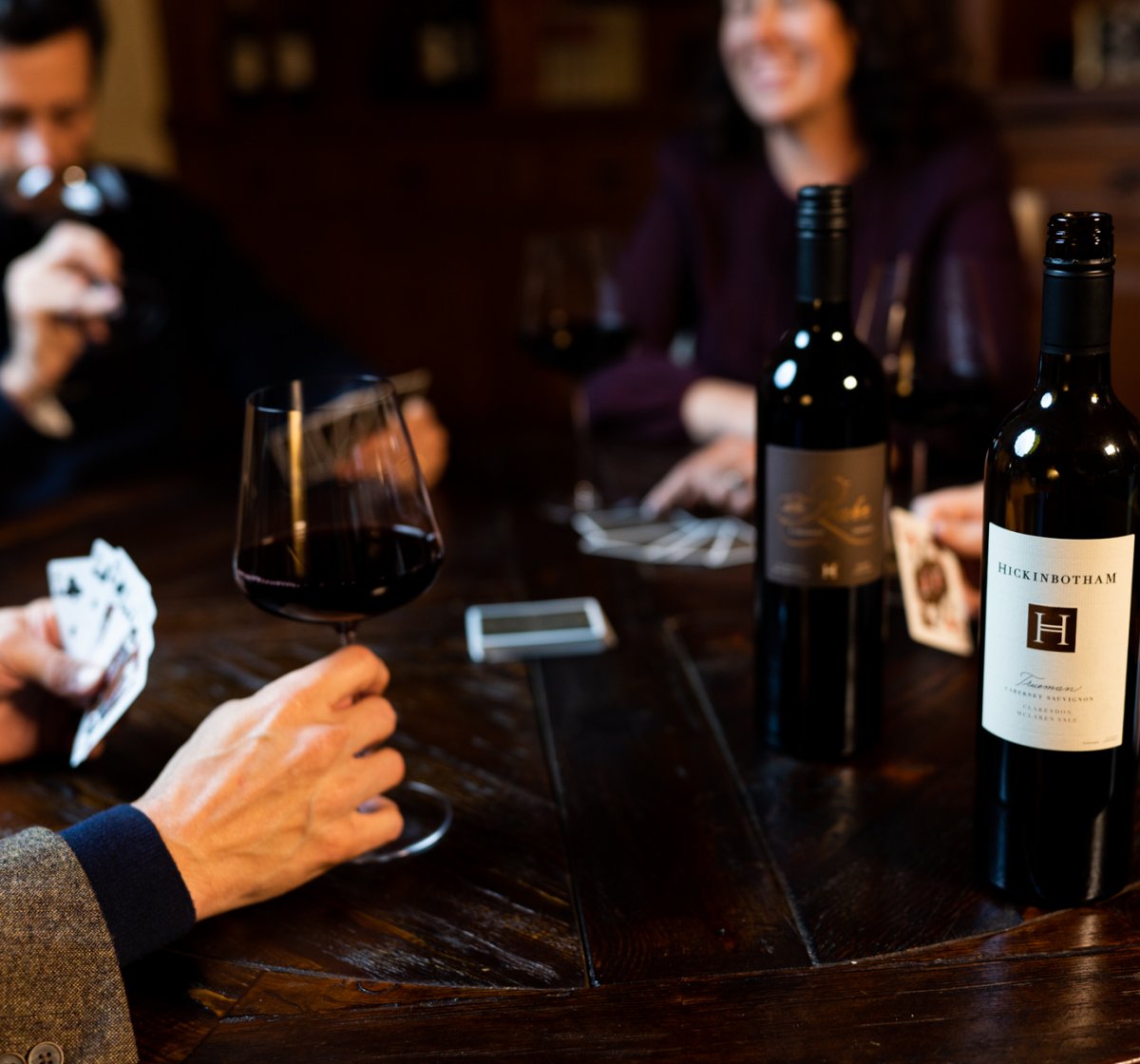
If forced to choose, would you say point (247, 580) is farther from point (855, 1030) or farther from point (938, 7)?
point (938, 7)

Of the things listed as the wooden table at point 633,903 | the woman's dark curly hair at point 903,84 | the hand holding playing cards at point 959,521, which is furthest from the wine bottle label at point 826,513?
the woman's dark curly hair at point 903,84

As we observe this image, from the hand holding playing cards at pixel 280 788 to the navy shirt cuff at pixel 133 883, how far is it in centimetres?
1

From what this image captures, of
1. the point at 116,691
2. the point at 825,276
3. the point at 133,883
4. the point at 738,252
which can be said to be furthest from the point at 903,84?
the point at 133,883

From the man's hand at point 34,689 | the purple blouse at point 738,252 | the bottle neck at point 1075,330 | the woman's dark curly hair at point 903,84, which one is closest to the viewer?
the bottle neck at point 1075,330

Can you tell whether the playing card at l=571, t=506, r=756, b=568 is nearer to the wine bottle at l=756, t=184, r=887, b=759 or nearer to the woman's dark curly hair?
the wine bottle at l=756, t=184, r=887, b=759

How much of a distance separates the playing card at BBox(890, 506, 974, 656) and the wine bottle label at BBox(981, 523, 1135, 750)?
0.35 meters

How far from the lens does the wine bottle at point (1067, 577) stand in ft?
2.03

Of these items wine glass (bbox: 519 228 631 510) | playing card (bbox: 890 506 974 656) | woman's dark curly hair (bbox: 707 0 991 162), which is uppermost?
woman's dark curly hair (bbox: 707 0 991 162)

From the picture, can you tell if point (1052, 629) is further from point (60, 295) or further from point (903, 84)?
point (903, 84)

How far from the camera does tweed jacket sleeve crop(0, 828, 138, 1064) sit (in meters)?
0.62

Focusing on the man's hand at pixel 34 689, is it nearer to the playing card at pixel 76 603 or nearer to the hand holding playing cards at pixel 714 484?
the playing card at pixel 76 603

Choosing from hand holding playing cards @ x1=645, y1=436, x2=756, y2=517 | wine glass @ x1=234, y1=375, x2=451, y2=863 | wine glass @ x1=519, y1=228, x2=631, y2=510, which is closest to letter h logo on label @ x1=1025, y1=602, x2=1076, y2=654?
wine glass @ x1=234, y1=375, x2=451, y2=863

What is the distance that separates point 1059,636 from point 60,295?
4.01 feet

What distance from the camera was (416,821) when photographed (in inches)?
32.5
